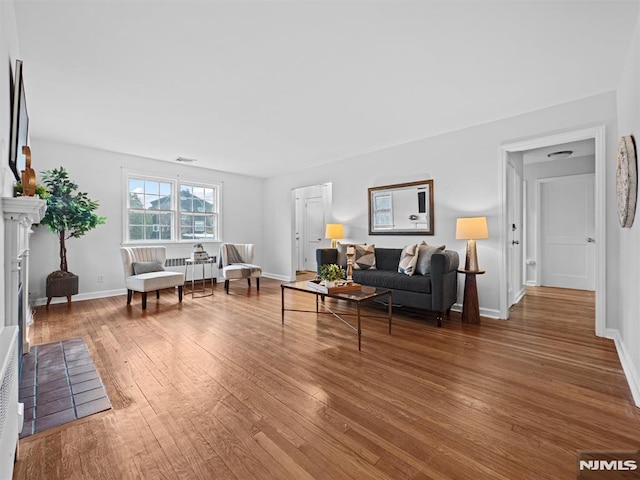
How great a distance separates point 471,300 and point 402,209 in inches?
66.1

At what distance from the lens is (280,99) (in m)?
3.12

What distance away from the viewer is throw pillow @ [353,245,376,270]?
445 centimetres

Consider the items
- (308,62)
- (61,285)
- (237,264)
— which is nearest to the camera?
(308,62)

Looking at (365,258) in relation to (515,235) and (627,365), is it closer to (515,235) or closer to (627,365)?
(515,235)

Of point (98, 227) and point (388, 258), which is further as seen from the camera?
point (98, 227)

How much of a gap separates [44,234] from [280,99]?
4.13 metres

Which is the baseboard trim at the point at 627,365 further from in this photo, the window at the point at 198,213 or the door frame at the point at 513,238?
the window at the point at 198,213

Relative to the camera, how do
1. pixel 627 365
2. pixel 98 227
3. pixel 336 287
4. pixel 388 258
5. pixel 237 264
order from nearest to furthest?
pixel 627 365
pixel 336 287
pixel 388 258
pixel 98 227
pixel 237 264

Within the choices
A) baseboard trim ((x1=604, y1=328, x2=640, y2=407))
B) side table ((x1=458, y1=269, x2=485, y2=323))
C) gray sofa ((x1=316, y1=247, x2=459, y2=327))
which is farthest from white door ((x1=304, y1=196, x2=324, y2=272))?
baseboard trim ((x1=604, y1=328, x2=640, y2=407))

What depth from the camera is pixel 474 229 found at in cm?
352

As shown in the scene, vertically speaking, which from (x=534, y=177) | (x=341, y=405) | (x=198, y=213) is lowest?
(x=341, y=405)

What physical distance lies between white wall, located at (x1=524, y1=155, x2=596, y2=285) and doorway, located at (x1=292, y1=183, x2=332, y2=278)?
4.21 metres

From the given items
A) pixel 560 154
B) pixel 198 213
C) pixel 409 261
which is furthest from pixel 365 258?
pixel 198 213

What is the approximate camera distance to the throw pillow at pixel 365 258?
4.45m
